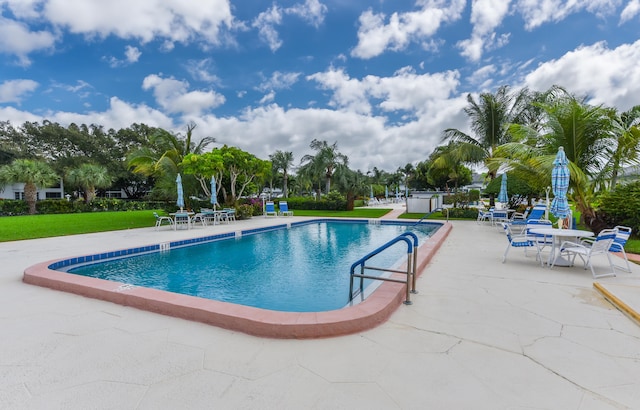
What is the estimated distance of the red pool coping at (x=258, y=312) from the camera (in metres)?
2.75

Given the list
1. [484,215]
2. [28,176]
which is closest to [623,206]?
[484,215]

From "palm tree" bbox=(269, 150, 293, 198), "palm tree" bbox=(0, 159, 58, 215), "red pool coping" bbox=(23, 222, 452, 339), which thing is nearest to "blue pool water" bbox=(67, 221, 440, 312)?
"red pool coping" bbox=(23, 222, 452, 339)

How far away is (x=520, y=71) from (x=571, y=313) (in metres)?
14.1

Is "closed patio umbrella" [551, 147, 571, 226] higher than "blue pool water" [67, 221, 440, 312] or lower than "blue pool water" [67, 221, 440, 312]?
higher

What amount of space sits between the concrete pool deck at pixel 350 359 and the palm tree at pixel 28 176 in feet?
74.6

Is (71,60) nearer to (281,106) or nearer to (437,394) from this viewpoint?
(281,106)

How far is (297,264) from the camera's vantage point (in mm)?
6820

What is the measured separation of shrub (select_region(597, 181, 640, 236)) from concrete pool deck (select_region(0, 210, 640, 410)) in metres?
5.61

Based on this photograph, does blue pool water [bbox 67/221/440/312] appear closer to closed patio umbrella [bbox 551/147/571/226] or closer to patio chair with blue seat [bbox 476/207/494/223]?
closed patio umbrella [bbox 551/147/571/226]

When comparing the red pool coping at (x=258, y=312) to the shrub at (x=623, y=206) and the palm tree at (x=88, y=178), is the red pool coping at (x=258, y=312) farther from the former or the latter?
the palm tree at (x=88, y=178)

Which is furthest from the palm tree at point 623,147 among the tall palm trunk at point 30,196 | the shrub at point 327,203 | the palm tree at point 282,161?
the tall palm trunk at point 30,196

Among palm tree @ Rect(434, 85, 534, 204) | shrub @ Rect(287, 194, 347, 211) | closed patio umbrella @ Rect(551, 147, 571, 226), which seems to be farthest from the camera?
shrub @ Rect(287, 194, 347, 211)

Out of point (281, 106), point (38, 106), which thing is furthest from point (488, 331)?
point (38, 106)

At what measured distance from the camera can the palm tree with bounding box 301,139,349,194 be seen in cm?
2767
